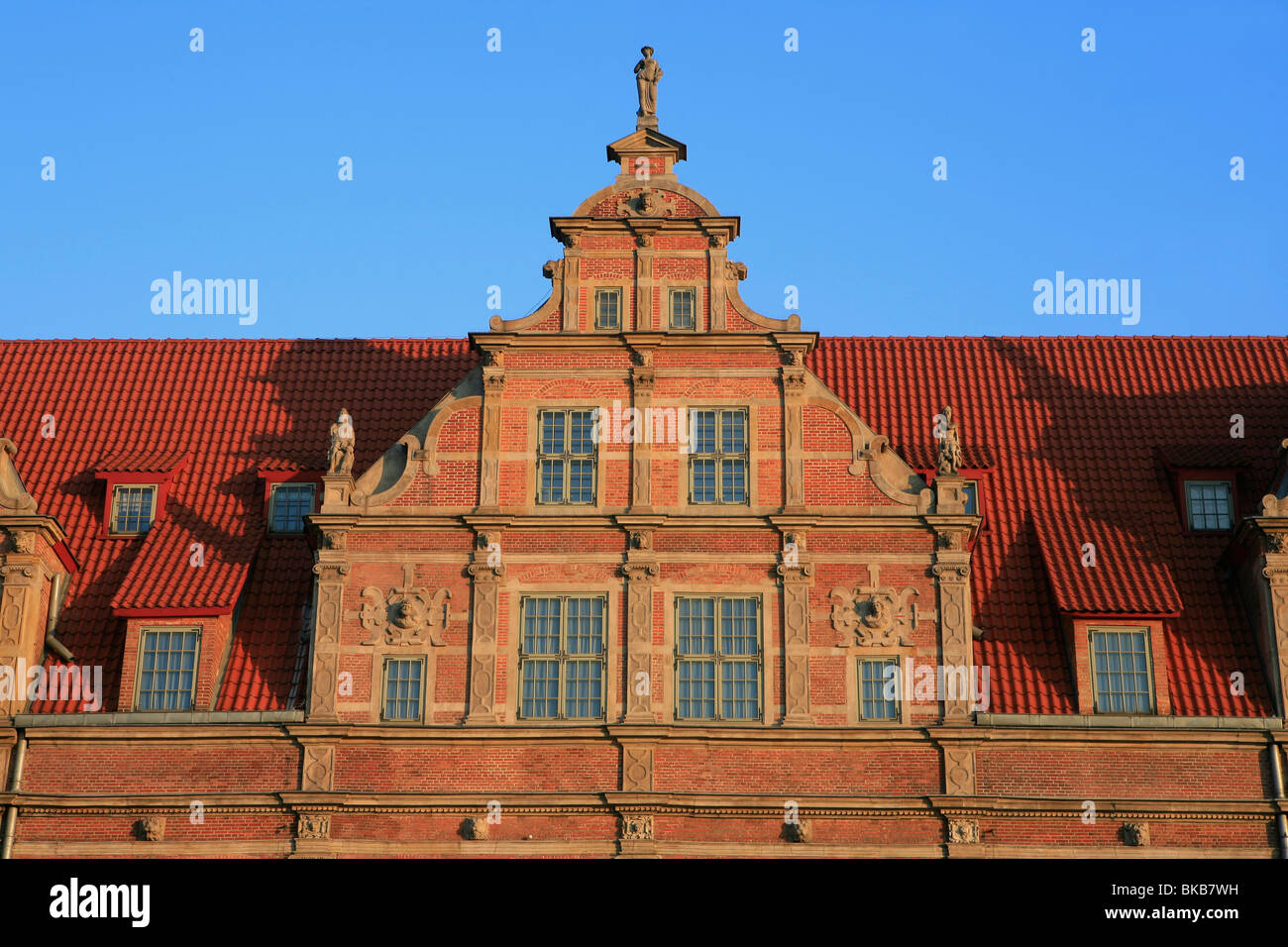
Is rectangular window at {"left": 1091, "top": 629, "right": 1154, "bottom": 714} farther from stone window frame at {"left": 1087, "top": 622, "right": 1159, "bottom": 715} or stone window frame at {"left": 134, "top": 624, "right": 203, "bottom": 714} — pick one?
stone window frame at {"left": 134, "top": 624, "right": 203, "bottom": 714}

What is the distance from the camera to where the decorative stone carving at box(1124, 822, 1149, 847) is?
91.0ft

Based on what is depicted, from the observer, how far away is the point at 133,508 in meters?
32.1

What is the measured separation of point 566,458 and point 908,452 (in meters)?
6.23

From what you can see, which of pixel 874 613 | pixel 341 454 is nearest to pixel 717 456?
pixel 874 613

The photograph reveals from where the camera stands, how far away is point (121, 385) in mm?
34906

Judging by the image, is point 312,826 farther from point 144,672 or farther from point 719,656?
point 719,656

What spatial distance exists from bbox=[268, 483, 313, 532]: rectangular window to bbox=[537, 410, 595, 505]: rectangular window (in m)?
4.44

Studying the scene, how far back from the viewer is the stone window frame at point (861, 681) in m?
28.2

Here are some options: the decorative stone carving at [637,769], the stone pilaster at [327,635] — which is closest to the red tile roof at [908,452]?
the stone pilaster at [327,635]
